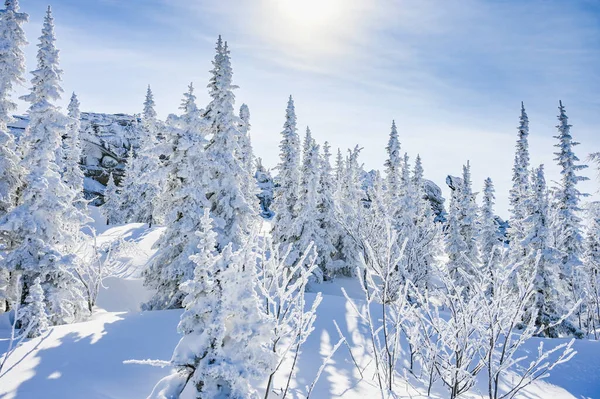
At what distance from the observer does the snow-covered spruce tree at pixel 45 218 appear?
13773mm

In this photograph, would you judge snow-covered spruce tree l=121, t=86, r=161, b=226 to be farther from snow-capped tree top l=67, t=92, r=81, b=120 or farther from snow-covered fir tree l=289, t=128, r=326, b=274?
snow-covered fir tree l=289, t=128, r=326, b=274

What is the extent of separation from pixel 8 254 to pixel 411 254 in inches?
586

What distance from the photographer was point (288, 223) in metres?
28.8

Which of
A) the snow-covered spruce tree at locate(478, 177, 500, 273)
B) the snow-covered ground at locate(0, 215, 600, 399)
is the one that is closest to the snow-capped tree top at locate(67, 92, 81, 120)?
the snow-covered ground at locate(0, 215, 600, 399)

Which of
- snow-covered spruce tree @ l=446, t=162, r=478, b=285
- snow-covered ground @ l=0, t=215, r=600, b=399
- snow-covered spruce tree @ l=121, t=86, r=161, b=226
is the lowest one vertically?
snow-covered ground @ l=0, t=215, r=600, b=399

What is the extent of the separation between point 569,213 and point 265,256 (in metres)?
23.5

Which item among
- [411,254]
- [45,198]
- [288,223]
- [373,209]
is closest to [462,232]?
[288,223]

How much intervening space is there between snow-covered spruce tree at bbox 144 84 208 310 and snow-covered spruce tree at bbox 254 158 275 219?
1964 inches

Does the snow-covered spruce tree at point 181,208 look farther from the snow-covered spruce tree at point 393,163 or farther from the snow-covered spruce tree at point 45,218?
the snow-covered spruce tree at point 393,163

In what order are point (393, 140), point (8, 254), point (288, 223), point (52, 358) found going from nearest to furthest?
point (52, 358), point (8, 254), point (288, 223), point (393, 140)

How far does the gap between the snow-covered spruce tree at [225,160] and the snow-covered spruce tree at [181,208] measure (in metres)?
1.04

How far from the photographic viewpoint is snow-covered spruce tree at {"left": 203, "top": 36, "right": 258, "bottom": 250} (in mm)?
17922

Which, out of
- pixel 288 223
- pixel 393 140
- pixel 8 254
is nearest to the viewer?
pixel 8 254

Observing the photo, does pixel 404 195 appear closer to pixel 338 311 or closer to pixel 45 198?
pixel 338 311
